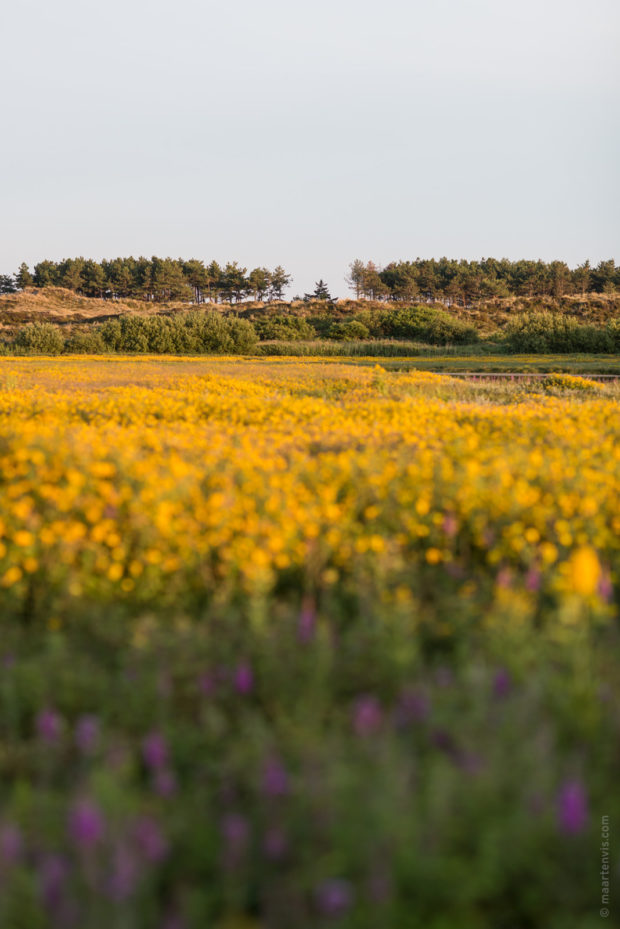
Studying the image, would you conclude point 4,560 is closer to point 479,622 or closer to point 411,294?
point 479,622

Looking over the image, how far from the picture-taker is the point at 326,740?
2613 millimetres

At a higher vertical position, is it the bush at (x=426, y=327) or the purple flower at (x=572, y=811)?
the bush at (x=426, y=327)

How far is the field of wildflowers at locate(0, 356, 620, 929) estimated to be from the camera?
194cm

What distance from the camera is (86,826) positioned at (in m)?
1.86

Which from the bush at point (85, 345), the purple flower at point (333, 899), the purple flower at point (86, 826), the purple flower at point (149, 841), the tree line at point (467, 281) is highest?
the tree line at point (467, 281)

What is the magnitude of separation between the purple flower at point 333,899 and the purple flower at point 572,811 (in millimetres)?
685

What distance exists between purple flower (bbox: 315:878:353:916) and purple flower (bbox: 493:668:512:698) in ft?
4.23

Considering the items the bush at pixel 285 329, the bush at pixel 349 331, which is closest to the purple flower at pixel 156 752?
the bush at pixel 285 329

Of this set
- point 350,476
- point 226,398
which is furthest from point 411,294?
point 350,476

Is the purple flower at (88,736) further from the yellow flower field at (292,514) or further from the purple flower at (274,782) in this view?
the yellow flower field at (292,514)

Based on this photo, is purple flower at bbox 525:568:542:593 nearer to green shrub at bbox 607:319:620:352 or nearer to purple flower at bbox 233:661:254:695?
purple flower at bbox 233:661:254:695

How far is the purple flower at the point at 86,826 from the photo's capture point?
184cm

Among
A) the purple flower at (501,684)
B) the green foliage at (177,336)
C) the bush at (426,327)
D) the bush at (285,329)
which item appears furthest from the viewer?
the bush at (285,329)

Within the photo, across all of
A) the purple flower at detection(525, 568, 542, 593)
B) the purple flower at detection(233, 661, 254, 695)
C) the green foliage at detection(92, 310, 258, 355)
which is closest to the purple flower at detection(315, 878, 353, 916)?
the purple flower at detection(233, 661, 254, 695)
